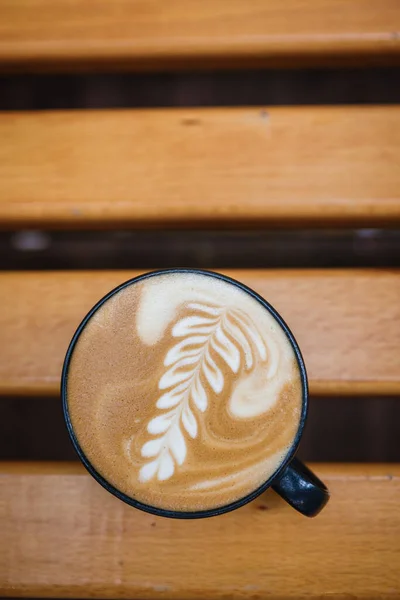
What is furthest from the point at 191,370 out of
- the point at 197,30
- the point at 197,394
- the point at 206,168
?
the point at 197,30

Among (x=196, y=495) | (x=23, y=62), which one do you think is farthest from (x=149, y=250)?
(x=196, y=495)

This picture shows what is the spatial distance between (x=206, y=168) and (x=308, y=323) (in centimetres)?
22

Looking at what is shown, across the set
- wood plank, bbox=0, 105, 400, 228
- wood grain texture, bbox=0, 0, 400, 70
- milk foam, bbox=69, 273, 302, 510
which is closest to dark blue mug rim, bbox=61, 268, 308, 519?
milk foam, bbox=69, 273, 302, 510

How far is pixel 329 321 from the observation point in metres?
0.63

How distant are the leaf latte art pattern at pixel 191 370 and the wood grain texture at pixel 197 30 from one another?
344mm

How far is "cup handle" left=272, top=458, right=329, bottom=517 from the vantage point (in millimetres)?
507

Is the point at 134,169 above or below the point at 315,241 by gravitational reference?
above

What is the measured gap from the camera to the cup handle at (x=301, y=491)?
51 cm

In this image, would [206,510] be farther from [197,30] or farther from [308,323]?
[197,30]

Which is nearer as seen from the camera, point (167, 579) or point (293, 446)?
point (293, 446)

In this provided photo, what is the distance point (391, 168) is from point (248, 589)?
510 millimetres

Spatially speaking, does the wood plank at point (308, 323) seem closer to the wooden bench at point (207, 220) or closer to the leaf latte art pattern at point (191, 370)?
the wooden bench at point (207, 220)

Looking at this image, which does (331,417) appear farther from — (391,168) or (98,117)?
(98,117)

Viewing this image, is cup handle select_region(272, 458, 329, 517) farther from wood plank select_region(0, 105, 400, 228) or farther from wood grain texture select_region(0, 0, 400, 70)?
wood grain texture select_region(0, 0, 400, 70)
